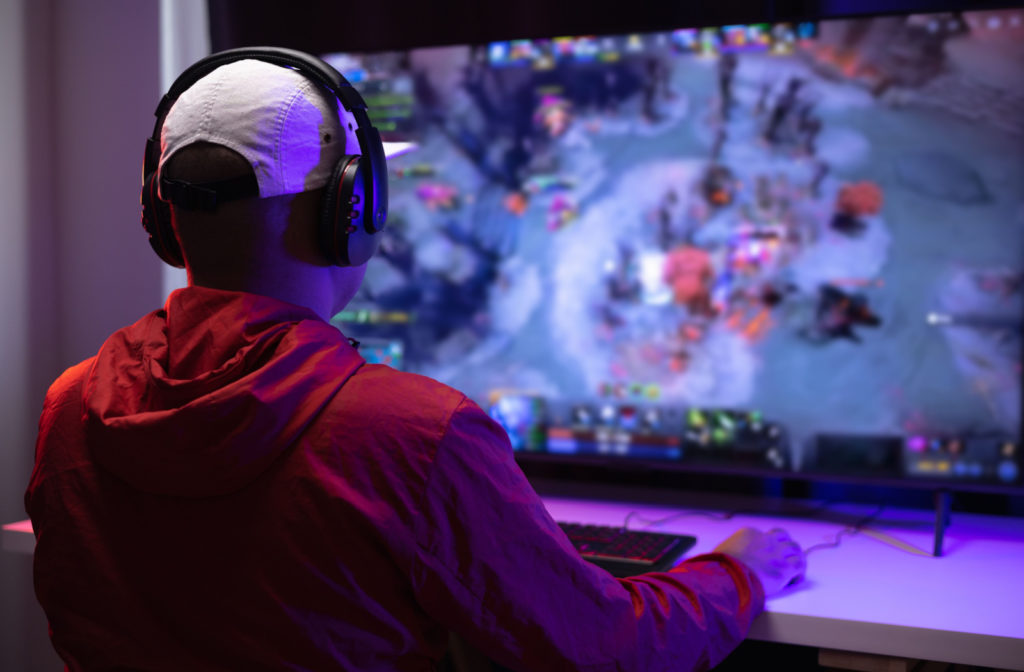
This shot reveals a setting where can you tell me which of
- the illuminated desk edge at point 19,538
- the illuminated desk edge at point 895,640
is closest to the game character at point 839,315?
the illuminated desk edge at point 895,640

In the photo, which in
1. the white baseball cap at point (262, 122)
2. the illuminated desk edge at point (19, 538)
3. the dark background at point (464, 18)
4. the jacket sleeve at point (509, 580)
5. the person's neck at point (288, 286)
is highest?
the dark background at point (464, 18)

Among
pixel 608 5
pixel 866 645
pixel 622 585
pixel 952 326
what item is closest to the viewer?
pixel 622 585

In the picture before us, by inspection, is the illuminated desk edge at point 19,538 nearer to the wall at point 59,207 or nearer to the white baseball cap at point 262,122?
the wall at point 59,207

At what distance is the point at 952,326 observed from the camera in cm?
161

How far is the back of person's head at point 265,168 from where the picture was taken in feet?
2.87

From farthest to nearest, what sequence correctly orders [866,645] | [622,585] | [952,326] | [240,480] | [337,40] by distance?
[337,40]
[952,326]
[866,645]
[622,585]
[240,480]

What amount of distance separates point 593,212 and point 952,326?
0.72 meters

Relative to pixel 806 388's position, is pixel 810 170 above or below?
above

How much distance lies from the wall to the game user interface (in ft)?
2.36

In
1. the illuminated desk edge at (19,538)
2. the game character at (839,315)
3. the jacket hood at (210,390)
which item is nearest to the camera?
the jacket hood at (210,390)

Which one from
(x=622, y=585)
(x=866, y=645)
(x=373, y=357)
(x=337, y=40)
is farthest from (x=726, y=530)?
(x=337, y=40)

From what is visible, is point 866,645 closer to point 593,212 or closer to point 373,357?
point 593,212

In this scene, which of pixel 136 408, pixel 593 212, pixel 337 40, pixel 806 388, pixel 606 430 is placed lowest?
pixel 606 430

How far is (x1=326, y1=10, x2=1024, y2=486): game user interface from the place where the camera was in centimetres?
159
